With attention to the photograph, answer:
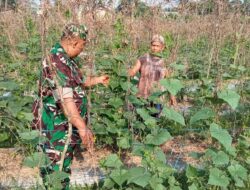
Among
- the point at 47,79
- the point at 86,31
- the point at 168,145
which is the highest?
the point at 86,31

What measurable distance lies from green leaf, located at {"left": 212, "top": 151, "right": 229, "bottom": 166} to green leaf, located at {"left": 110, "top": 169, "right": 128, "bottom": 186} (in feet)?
1.66

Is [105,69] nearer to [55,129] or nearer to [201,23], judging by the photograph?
[55,129]

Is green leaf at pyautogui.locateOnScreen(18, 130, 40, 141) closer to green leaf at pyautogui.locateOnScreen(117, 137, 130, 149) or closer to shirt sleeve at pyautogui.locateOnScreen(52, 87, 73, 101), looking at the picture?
shirt sleeve at pyautogui.locateOnScreen(52, 87, 73, 101)

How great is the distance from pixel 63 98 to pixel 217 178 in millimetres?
981

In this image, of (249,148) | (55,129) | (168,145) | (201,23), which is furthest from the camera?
(201,23)

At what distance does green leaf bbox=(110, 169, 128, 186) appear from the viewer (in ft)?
8.02

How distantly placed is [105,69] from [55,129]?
3.34ft

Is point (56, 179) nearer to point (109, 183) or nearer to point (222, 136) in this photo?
point (109, 183)

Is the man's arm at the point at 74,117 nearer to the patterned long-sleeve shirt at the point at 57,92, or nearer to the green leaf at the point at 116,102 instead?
the patterned long-sleeve shirt at the point at 57,92

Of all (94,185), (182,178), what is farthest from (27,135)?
(182,178)

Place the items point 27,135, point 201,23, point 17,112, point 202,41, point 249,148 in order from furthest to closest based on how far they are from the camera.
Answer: point 202,41, point 201,23, point 17,112, point 249,148, point 27,135

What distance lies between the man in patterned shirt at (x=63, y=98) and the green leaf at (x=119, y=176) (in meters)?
0.20

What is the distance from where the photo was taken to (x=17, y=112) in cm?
352

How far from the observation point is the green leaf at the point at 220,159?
2486 millimetres
